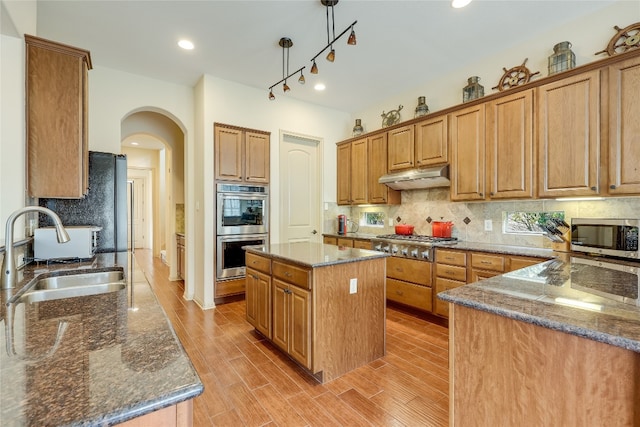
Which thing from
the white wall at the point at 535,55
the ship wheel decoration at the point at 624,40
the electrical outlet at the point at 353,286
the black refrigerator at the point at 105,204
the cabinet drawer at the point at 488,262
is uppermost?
the white wall at the point at 535,55

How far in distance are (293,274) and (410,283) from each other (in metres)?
1.82

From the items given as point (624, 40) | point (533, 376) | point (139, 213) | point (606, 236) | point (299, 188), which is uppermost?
point (624, 40)

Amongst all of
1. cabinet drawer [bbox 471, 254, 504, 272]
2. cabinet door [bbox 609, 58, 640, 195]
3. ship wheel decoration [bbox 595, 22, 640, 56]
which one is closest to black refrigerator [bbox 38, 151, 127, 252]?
cabinet drawer [bbox 471, 254, 504, 272]

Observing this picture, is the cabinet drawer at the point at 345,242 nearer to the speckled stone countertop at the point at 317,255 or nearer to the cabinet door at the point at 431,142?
the cabinet door at the point at 431,142

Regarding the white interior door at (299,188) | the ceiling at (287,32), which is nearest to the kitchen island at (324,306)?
the white interior door at (299,188)

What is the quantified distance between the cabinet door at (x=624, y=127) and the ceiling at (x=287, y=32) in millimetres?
822

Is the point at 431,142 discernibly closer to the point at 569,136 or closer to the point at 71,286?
the point at 569,136

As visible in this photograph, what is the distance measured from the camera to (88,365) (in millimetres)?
688

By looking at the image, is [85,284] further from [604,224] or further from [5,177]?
[604,224]

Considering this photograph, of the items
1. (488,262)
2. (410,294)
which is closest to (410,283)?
(410,294)

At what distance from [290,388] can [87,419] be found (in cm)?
181

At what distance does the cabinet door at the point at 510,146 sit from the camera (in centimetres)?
279

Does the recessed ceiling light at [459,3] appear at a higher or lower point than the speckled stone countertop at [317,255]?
higher

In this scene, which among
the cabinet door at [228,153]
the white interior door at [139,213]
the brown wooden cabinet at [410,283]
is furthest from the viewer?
the white interior door at [139,213]
